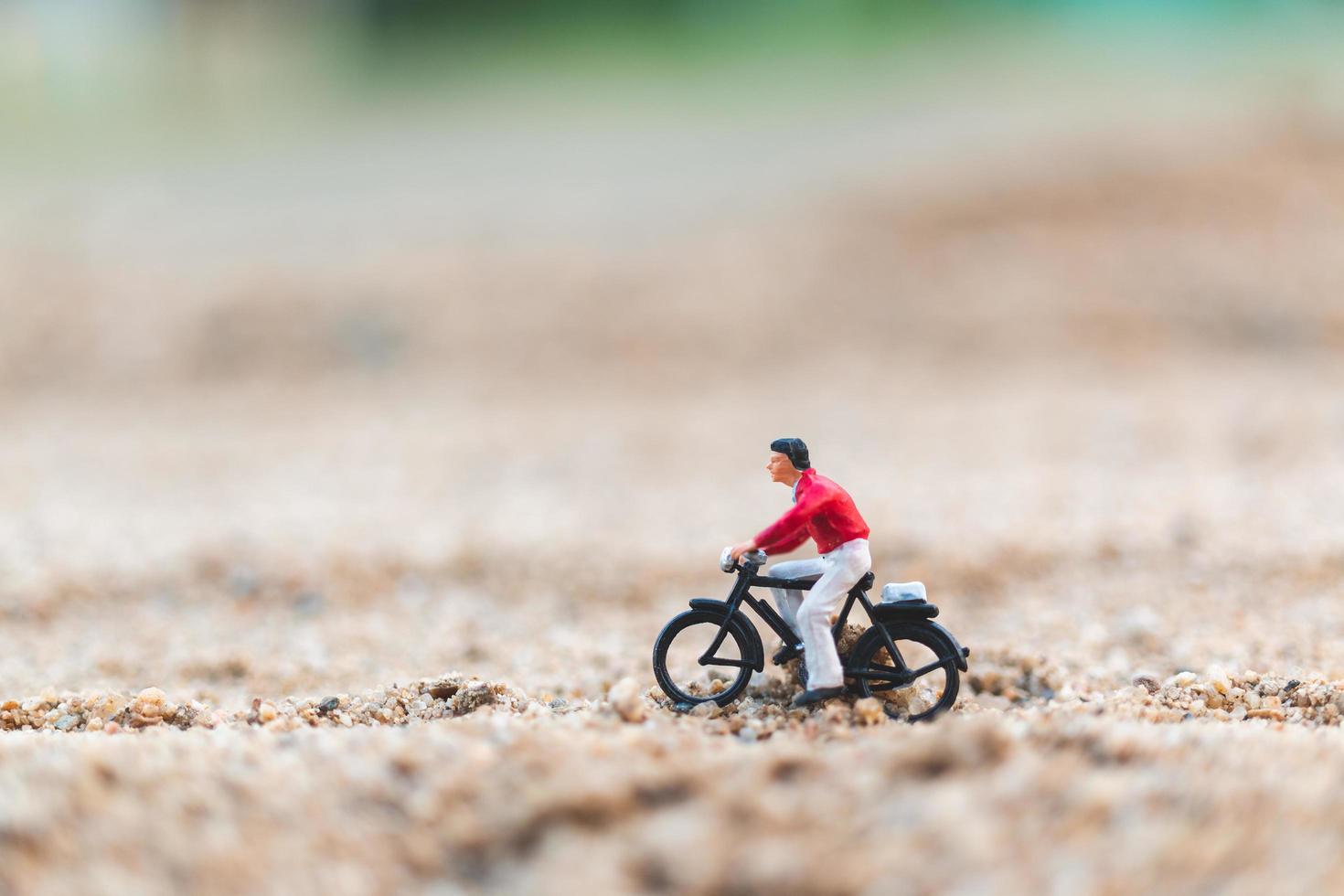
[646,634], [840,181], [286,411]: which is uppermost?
[840,181]

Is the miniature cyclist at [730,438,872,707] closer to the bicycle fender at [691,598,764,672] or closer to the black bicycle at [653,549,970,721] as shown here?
the black bicycle at [653,549,970,721]

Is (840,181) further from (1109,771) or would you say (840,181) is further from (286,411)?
(1109,771)

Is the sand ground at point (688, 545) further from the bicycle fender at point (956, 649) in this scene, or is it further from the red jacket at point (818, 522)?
the red jacket at point (818, 522)

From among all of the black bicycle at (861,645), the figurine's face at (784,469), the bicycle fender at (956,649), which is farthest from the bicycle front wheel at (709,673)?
the bicycle fender at (956,649)

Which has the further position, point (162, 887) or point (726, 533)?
point (726, 533)

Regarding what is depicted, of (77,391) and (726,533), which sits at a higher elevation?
(77,391)

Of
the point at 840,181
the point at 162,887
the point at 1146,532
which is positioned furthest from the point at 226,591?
the point at 840,181
